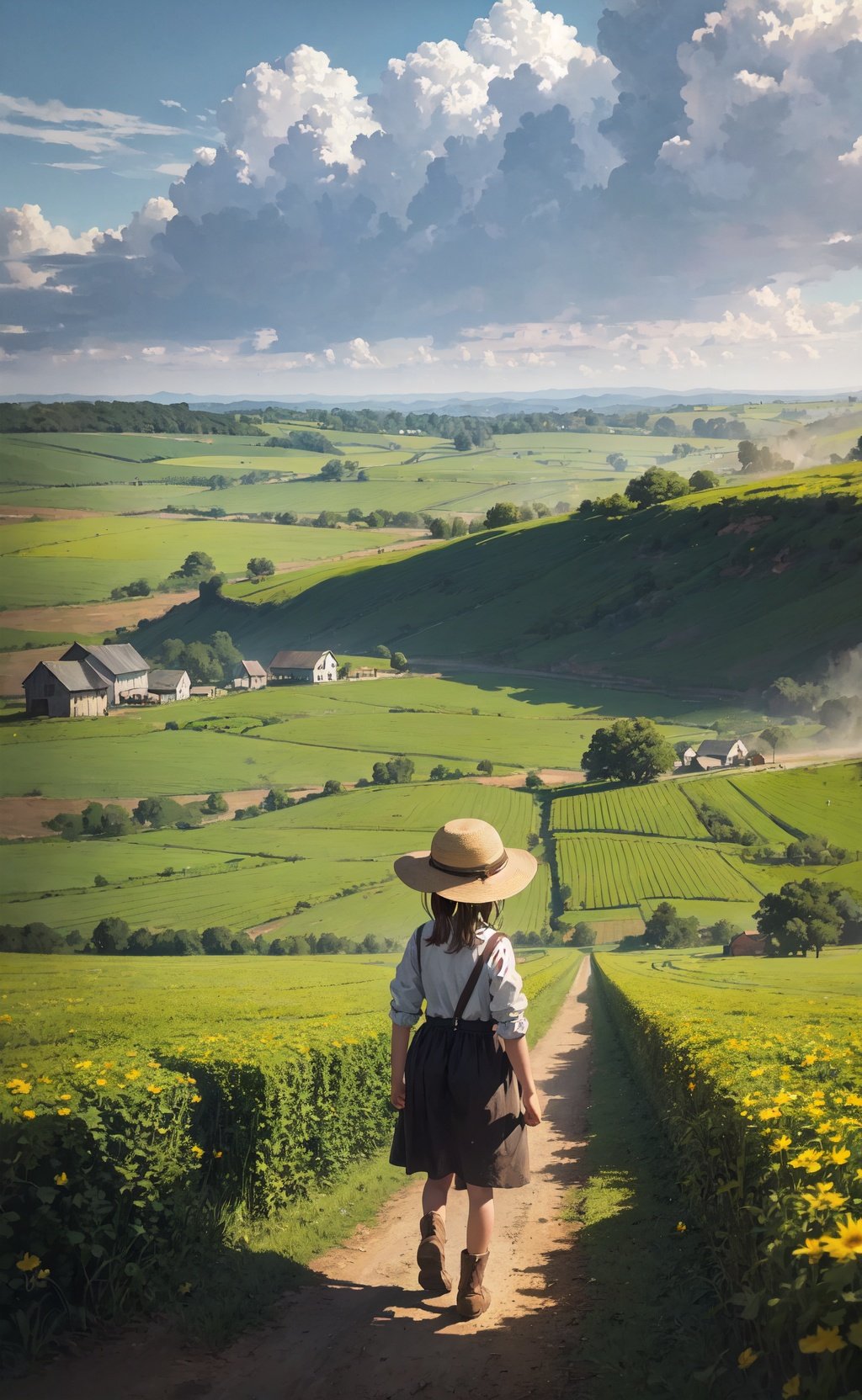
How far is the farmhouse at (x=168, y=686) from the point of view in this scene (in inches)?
882

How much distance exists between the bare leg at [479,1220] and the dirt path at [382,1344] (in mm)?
375

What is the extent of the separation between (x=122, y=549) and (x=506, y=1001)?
59.2 feet

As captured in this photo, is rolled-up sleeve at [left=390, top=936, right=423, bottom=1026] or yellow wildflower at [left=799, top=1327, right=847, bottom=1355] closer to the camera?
yellow wildflower at [left=799, top=1327, right=847, bottom=1355]

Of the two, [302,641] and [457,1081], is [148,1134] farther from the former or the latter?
[302,641]

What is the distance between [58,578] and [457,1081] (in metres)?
12.6

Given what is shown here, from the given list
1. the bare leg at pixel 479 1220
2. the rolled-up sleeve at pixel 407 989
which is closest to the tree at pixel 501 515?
the rolled-up sleeve at pixel 407 989

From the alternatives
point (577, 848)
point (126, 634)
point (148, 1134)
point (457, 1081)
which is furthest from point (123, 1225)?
point (577, 848)

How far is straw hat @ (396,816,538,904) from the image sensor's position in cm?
592

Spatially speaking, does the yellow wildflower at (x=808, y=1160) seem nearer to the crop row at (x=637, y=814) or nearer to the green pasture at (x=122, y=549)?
the green pasture at (x=122, y=549)

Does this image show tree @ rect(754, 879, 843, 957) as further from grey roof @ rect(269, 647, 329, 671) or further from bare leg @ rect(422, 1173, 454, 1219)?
bare leg @ rect(422, 1173, 454, 1219)

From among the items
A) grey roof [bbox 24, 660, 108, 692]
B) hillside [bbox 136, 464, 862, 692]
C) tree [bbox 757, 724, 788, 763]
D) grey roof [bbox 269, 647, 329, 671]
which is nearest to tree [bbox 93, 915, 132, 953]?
grey roof [bbox 24, 660, 108, 692]

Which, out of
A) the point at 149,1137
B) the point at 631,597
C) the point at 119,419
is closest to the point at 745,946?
the point at 631,597

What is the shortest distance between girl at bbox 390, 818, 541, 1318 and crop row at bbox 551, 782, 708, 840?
1992cm

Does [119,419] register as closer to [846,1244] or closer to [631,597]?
[631,597]
